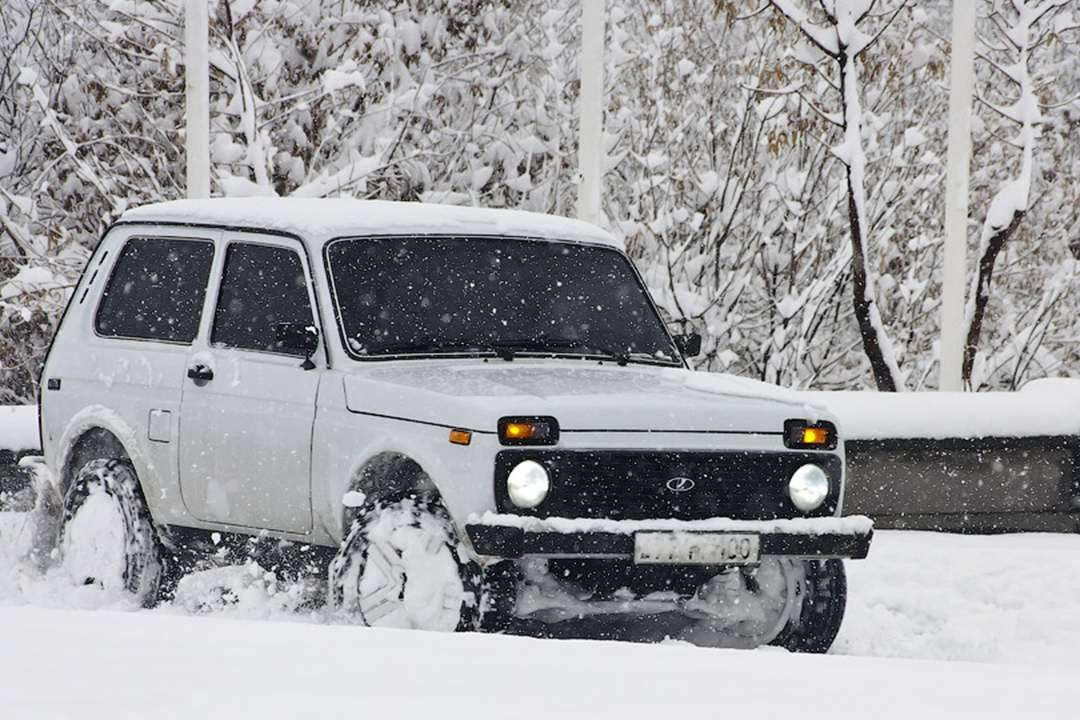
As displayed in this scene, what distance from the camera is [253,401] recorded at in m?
8.32

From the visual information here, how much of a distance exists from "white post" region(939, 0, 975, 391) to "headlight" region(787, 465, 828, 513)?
747 centimetres

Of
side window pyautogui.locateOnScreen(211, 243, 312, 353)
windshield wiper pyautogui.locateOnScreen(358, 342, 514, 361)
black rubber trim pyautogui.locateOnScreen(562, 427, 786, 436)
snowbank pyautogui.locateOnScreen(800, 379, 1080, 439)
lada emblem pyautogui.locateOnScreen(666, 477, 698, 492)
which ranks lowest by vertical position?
lada emblem pyautogui.locateOnScreen(666, 477, 698, 492)

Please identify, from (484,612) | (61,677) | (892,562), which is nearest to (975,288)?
(892,562)

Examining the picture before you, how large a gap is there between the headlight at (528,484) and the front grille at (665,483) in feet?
0.07

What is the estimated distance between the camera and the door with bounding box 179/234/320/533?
8102 millimetres

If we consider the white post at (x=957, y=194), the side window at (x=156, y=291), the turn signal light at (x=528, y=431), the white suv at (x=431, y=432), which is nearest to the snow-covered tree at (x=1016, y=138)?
the white post at (x=957, y=194)

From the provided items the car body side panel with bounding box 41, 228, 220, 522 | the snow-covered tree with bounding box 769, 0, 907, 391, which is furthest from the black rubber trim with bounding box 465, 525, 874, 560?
the snow-covered tree with bounding box 769, 0, 907, 391

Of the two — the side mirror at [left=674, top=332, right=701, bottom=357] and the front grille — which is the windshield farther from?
the front grille

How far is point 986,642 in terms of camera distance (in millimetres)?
8539

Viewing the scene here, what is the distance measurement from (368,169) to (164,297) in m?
8.48

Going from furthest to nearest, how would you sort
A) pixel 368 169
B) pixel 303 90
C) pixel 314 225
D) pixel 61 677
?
1. pixel 303 90
2. pixel 368 169
3. pixel 314 225
4. pixel 61 677

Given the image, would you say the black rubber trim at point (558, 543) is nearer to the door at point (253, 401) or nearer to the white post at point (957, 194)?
the door at point (253, 401)

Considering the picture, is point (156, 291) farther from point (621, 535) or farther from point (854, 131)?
point (854, 131)

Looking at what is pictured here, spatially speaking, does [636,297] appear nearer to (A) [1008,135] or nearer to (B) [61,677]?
(B) [61,677]
